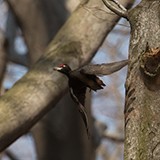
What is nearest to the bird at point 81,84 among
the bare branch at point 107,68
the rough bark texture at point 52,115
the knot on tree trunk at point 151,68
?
the bare branch at point 107,68

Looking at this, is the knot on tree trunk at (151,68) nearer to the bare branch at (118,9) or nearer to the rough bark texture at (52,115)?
the bare branch at (118,9)

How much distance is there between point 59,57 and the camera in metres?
2.00

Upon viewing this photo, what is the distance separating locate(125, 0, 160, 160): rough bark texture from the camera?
1.27m

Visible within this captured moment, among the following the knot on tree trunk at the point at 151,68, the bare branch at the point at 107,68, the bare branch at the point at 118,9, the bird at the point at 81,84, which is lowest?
the bird at the point at 81,84

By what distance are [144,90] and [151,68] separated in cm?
5

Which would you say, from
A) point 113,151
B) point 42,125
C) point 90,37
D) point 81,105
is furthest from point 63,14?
point 113,151

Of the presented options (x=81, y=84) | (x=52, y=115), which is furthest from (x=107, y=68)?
(x=52, y=115)

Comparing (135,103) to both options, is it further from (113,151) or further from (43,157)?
(113,151)

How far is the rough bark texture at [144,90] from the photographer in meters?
1.27

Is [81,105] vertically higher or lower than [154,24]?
lower

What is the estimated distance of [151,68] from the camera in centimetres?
128

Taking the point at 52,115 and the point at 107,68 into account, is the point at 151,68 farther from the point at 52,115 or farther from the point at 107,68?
the point at 52,115

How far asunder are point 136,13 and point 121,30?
12.2 ft

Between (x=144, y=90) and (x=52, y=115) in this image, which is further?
(x=52, y=115)
